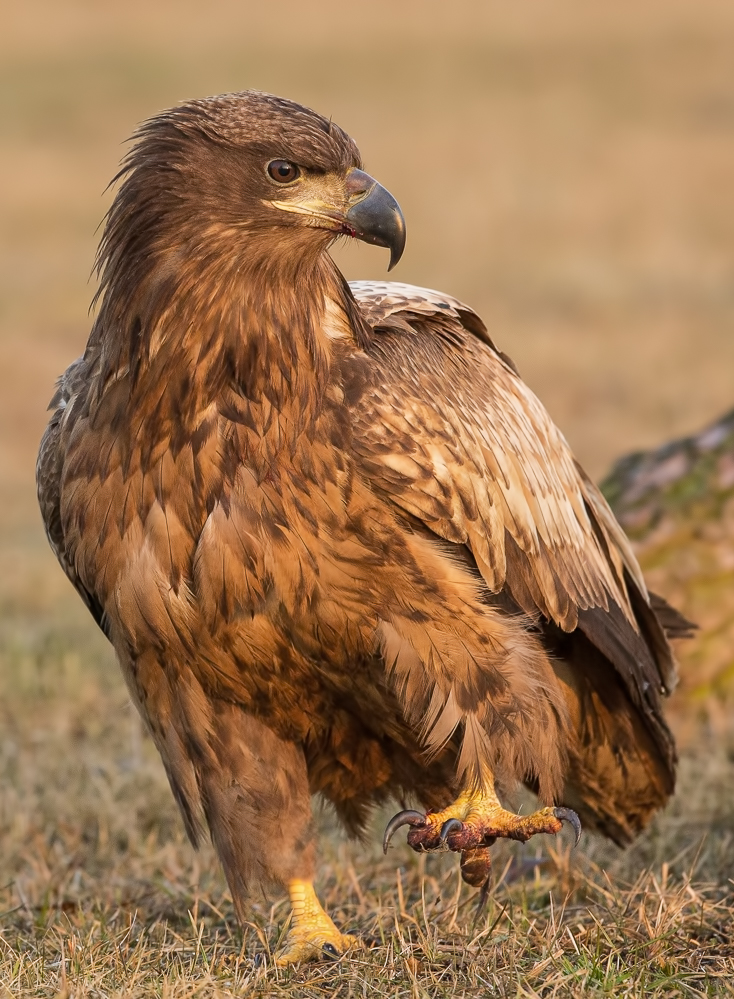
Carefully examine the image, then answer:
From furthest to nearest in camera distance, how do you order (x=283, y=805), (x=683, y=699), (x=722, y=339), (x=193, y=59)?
(x=193, y=59) < (x=722, y=339) < (x=683, y=699) < (x=283, y=805)

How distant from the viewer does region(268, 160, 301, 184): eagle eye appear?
3840 mm

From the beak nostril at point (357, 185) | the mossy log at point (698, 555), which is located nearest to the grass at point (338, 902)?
the mossy log at point (698, 555)

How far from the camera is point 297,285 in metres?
4.02

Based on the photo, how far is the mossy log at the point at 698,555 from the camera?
6664 mm

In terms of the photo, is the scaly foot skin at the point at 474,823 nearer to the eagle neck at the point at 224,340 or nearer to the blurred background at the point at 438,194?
the eagle neck at the point at 224,340

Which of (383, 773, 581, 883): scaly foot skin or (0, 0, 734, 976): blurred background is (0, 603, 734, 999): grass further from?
(383, 773, 581, 883): scaly foot skin

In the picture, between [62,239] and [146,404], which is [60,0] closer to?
[62,239]

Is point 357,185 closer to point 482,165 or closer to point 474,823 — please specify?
point 474,823

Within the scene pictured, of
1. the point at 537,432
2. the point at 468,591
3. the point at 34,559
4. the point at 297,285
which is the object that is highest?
the point at 297,285

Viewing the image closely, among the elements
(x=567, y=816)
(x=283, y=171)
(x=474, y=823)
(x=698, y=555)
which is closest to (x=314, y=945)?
(x=474, y=823)

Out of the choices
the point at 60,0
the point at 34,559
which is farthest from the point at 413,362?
the point at 60,0

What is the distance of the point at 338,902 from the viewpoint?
16.1 ft

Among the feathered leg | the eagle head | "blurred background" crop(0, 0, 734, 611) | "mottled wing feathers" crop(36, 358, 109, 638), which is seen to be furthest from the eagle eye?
"blurred background" crop(0, 0, 734, 611)

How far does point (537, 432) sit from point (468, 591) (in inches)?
28.3
